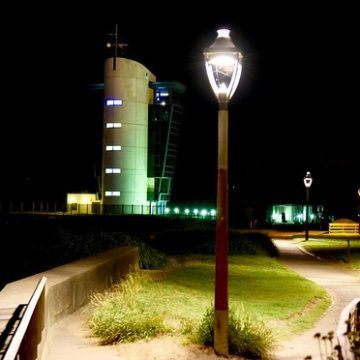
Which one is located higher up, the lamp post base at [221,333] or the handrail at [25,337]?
the handrail at [25,337]

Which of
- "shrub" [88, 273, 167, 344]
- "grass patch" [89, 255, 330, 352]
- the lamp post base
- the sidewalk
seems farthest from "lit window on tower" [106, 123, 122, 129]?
the lamp post base

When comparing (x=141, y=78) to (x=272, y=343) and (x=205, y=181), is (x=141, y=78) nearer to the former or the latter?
(x=205, y=181)

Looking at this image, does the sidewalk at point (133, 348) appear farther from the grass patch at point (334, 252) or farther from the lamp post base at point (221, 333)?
the grass patch at point (334, 252)

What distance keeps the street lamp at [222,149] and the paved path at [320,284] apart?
1114 millimetres

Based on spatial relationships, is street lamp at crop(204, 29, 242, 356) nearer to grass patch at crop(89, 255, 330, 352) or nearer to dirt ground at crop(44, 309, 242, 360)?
dirt ground at crop(44, 309, 242, 360)

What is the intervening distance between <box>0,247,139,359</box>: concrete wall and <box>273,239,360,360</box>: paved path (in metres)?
3.56

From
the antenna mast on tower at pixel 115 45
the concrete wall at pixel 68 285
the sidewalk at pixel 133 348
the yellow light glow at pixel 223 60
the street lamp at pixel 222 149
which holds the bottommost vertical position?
the sidewalk at pixel 133 348

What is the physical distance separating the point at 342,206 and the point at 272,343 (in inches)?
2386

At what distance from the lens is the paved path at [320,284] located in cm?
912

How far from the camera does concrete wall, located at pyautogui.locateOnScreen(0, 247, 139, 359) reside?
8.98 m

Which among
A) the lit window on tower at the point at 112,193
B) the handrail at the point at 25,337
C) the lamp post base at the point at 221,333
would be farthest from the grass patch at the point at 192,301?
the lit window on tower at the point at 112,193

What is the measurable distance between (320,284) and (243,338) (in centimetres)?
1027

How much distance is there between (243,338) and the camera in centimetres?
853

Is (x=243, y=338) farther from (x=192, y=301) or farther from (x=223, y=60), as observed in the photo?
(x=192, y=301)
